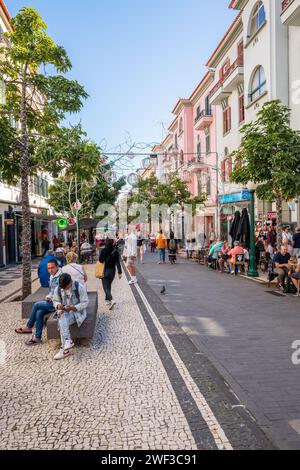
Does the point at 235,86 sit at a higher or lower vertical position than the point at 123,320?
higher

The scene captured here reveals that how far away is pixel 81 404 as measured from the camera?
4.58 m

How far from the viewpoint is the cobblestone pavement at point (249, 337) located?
439cm

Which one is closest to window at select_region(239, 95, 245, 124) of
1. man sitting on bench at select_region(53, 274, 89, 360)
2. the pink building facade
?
the pink building facade

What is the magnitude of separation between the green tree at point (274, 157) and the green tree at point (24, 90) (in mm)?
5414

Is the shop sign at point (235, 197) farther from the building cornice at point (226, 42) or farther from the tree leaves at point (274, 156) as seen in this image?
the building cornice at point (226, 42)

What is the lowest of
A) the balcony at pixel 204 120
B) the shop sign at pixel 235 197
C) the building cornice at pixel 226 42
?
the shop sign at pixel 235 197

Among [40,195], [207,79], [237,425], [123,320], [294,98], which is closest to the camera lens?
[237,425]

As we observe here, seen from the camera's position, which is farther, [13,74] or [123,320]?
[13,74]

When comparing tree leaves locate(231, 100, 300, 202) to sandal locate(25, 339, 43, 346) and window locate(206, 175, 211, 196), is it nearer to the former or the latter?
sandal locate(25, 339, 43, 346)

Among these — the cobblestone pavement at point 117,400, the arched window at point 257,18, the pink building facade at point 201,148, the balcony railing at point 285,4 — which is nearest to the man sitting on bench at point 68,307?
the cobblestone pavement at point 117,400
